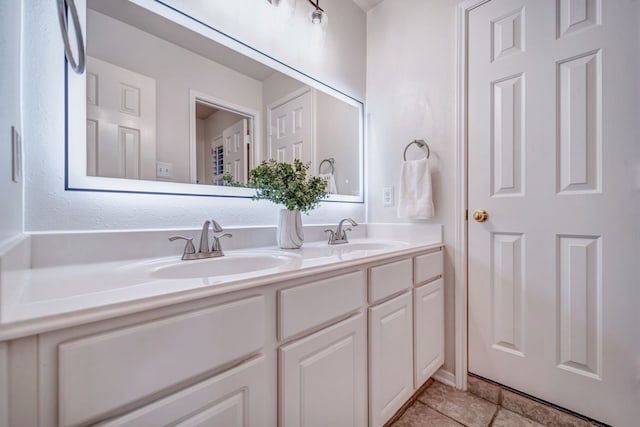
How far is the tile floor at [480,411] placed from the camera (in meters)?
1.20

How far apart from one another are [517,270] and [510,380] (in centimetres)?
54

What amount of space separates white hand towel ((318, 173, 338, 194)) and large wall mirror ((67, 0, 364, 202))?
19 centimetres

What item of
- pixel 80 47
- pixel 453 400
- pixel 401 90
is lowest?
pixel 453 400

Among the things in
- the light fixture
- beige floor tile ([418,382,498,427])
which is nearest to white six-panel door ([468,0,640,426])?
beige floor tile ([418,382,498,427])

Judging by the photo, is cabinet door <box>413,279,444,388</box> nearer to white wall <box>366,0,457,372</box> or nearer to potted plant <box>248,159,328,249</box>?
white wall <box>366,0,457,372</box>

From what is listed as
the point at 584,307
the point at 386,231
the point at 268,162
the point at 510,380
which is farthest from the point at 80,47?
the point at 510,380

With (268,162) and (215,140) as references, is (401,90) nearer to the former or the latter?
(268,162)

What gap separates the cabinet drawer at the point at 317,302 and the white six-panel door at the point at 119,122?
2.38ft

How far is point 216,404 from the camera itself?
60cm

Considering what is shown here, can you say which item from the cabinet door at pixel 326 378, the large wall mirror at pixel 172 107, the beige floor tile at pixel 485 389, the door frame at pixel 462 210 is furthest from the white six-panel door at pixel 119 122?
the beige floor tile at pixel 485 389

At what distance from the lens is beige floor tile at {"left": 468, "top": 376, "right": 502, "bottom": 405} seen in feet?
4.39

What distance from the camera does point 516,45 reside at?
1.32 metres

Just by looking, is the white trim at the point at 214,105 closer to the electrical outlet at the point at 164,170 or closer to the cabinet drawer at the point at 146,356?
the electrical outlet at the point at 164,170

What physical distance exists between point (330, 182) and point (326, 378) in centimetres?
114
